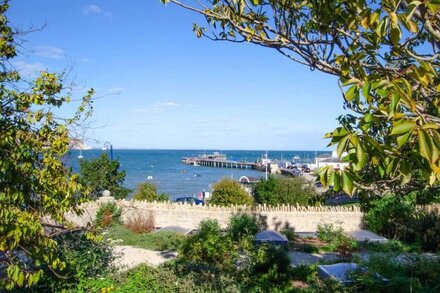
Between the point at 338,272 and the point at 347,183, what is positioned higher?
the point at 347,183

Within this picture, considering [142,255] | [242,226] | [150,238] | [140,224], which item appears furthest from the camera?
[140,224]

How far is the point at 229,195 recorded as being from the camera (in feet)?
73.0

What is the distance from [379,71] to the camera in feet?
11.3

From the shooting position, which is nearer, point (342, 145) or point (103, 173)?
point (342, 145)

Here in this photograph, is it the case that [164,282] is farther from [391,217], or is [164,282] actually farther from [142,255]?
[391,217]

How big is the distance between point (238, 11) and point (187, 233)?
13.9 metres

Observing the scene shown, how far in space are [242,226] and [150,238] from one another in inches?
152

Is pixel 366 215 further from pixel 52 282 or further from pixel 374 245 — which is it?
pixel 52 282

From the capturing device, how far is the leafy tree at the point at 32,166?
13.4ft

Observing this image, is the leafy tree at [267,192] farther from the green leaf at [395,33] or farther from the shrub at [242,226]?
the green leaf at [395,33]

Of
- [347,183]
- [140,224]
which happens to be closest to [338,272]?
[347,183]

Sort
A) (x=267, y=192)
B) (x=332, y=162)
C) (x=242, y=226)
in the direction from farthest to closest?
1. (x=332, y=162)
2. (x=267, y=192)
3. (x=242, y=226)

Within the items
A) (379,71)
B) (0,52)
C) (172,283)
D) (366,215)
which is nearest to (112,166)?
(366,215)

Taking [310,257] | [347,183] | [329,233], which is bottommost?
[310,257]
